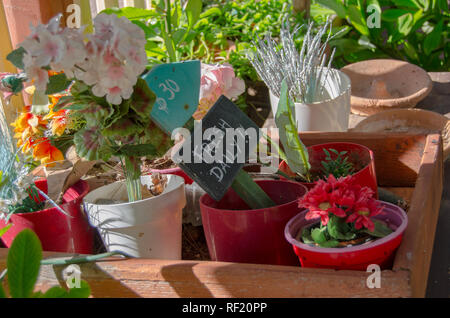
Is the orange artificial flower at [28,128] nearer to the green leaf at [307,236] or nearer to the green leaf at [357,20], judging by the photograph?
the green leaf at [307,236]

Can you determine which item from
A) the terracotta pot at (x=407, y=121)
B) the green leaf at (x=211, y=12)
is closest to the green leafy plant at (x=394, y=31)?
the green leaf at (x=211, y=12)

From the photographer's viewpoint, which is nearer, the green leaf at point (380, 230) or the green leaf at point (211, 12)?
the green leaf at point (380, 230)

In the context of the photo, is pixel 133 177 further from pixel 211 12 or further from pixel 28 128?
pixel 211 12

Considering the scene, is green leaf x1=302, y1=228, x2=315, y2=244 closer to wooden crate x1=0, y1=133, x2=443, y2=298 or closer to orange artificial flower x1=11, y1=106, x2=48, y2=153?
wooden crate x1=0, y1=133, x2=443, y2=298

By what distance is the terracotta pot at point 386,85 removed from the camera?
164 centimetres

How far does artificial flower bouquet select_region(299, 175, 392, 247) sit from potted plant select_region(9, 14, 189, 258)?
0.25 m

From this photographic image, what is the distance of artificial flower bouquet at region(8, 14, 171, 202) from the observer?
667mm

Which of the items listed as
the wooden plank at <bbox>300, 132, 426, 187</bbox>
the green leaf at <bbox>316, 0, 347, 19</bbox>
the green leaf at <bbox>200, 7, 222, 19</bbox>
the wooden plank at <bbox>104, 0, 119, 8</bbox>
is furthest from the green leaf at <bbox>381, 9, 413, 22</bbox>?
the wooden plank at <bbox>300, 132, 426, 187</bbox>

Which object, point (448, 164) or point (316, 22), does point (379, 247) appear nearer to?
point (448, 164)

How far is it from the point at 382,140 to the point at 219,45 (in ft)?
4.46

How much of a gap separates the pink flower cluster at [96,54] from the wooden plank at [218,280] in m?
0.26

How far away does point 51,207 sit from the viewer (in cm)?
94

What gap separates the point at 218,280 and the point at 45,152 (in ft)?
1.55

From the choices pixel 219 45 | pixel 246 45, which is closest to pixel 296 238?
pixel 246 45
